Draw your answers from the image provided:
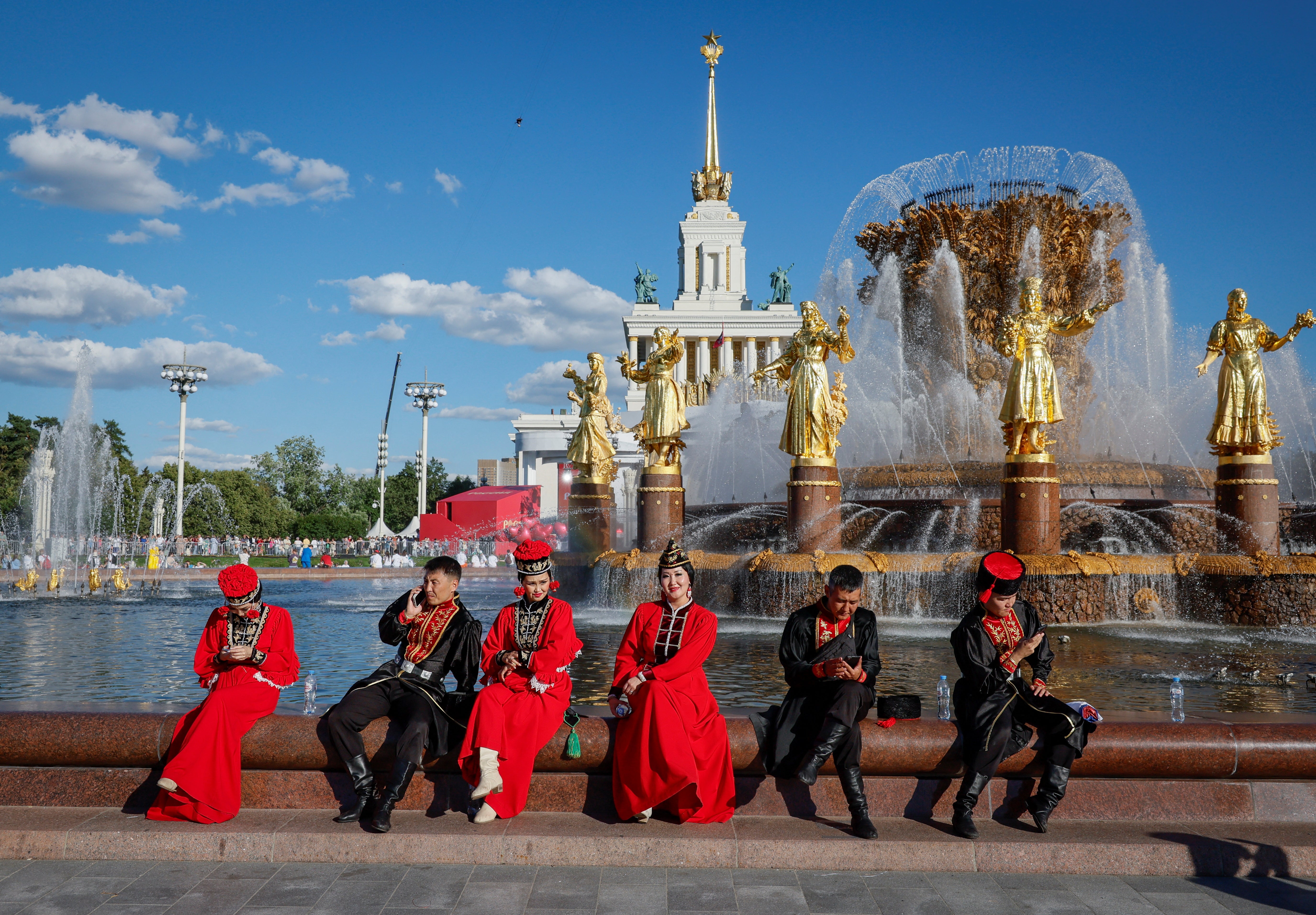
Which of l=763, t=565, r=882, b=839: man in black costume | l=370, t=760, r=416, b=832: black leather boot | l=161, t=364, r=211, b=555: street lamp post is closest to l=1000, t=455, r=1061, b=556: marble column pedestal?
l=763, t=565, r=882, b=839: man in black costume

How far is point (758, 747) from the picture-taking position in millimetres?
4477

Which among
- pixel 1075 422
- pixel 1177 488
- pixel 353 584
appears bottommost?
pixel 353 584

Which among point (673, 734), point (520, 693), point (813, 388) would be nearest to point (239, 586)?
point (520, 693)

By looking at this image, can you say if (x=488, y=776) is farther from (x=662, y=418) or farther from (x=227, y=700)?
(x=662, y=418)

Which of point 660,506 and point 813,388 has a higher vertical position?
point 813,388

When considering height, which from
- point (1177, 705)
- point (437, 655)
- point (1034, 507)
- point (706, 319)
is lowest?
point (1177, 705)

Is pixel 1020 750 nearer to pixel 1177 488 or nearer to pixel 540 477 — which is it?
pixel 1177 488

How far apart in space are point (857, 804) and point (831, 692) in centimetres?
50

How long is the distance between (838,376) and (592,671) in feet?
20.9

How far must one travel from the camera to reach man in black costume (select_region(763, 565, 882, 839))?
170 inches

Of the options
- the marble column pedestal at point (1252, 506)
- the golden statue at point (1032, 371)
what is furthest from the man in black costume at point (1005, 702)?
the marble column pedestal at point (1252, 506)

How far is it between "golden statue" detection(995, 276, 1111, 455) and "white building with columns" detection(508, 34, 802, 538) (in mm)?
51201

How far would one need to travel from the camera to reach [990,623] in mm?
4656

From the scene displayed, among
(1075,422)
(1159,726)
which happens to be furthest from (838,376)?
(1159,726)
